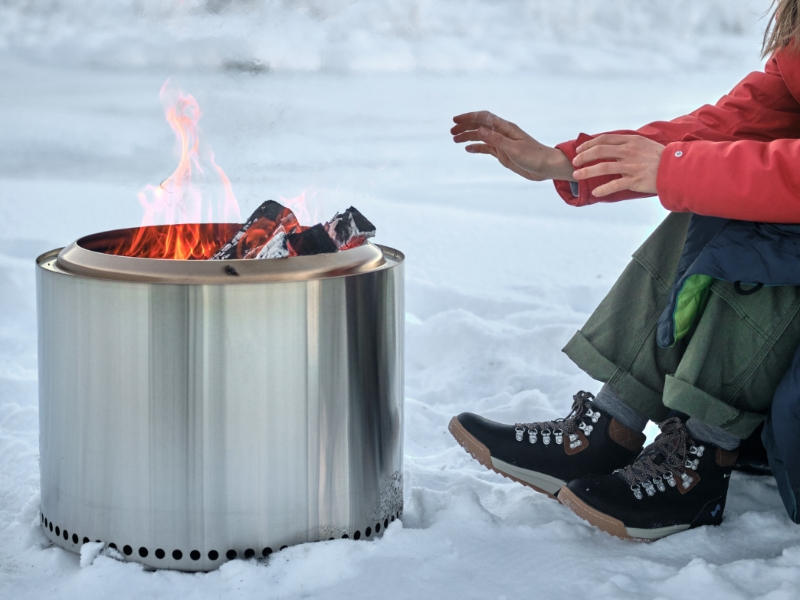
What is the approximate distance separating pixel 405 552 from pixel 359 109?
631 centimetres

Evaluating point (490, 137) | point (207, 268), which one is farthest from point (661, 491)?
point (207, 268)

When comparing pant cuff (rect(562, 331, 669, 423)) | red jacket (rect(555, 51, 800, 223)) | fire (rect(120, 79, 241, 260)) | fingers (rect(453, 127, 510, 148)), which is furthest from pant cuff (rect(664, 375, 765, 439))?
fire (rect(120, 79, 241, 260))

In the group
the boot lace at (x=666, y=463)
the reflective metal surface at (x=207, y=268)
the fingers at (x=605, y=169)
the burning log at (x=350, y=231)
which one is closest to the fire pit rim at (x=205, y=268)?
the reflective metal surface at (x=207, y=268)

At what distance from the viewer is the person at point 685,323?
150 centimetres

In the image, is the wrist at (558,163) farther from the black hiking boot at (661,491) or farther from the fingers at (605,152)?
the black hiking boot at (661,491)

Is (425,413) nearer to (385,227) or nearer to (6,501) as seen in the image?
(6,501)

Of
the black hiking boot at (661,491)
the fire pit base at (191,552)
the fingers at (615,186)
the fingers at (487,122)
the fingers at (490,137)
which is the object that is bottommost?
the fire pit base at (191,552)

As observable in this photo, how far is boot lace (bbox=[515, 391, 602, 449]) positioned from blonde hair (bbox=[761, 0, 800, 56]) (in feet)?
2.59

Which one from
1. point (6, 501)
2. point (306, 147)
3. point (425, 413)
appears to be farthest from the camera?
point (306, 147)

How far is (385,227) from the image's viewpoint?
4965mm

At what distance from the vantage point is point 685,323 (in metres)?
1.62

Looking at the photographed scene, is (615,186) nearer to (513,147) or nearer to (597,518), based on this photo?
(513,147)

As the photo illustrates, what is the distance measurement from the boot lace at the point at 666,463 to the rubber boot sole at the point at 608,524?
0.21 ft

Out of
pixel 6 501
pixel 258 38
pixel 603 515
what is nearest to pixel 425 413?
pixel 603 515
